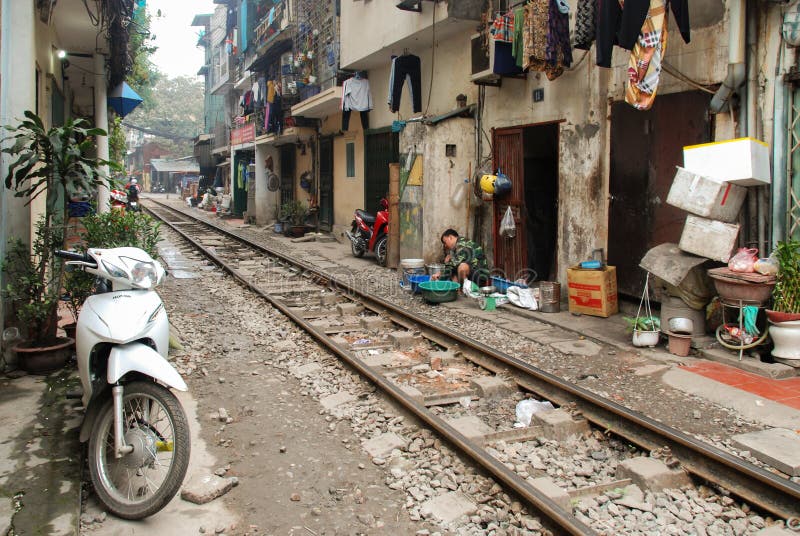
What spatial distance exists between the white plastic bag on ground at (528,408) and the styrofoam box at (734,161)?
3.12 metres

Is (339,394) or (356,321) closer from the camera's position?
(339,394)

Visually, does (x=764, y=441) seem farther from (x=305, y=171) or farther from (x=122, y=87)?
(x=305, y=171)

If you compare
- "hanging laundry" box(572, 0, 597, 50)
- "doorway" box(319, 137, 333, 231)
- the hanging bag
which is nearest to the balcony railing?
"doorway" box(319, 137, 333, 231)

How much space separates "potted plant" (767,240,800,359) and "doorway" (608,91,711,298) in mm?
1583

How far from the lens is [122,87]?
15.9m

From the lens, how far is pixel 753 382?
587 cm

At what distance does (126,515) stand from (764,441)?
4.17 meters

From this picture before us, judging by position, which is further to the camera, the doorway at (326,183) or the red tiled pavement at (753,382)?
the doorway at (326,183)

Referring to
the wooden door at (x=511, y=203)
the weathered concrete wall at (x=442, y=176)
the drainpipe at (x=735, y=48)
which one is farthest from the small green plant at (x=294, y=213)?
the drainpipe at (x=735, y=48)

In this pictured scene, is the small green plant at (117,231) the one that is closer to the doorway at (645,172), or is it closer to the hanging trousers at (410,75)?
the doorway at (645,172)

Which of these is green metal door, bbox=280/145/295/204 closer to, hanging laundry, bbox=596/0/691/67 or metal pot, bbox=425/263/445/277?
metal pot, bbox=425/263/445/277

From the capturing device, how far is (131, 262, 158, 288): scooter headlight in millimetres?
4133

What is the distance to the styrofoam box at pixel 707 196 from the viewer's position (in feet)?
21.9

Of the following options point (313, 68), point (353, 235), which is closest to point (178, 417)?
point (353, 235)
